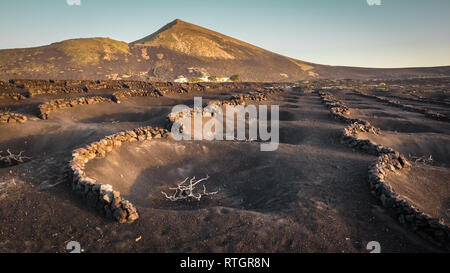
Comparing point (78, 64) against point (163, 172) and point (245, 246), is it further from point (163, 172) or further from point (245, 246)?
point (245, 246)

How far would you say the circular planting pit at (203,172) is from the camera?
713 centimetres

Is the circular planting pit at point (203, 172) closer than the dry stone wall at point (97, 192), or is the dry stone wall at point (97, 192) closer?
the dry stone wall at point (97, 192)

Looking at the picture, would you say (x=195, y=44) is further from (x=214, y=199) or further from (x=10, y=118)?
(x=214, y=199)

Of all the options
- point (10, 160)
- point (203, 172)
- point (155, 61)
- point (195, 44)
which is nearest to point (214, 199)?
point (203, 172)

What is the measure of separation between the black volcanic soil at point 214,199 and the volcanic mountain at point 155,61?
57801mm

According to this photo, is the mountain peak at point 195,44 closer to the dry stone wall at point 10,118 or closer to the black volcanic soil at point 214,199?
the dry stone wall at point 10,118

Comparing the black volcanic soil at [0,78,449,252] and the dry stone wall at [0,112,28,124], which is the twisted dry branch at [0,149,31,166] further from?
the dry stone wall at [0,112,28,124]

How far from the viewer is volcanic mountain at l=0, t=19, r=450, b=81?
200 ft

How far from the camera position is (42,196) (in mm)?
5785

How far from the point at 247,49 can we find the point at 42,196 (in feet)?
457

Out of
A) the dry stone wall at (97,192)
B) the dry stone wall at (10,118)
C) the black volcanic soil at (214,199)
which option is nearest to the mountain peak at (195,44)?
the dry stone wall at (10,118)

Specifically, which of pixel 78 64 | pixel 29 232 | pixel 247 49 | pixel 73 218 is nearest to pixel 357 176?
pixel 73 218

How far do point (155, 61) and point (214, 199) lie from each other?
88069 millimetres
